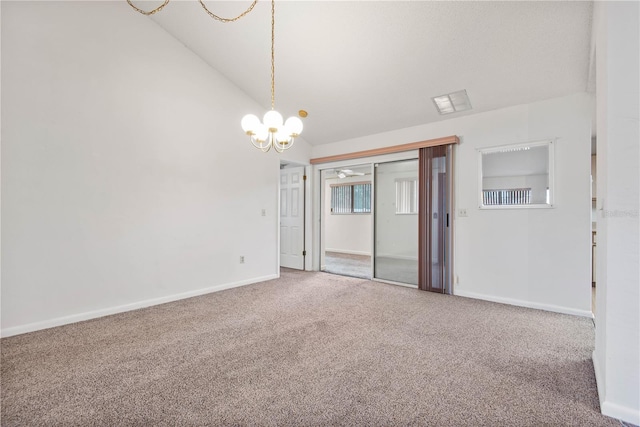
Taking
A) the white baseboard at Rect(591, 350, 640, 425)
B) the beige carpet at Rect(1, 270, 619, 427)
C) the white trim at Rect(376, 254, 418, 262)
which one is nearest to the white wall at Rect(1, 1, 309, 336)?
the beige carpet at Rect(1, 270, 619, 427)

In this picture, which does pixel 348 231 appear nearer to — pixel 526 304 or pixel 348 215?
pixel 348 215

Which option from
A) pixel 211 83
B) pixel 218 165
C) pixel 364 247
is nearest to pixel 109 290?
pixel 218 165

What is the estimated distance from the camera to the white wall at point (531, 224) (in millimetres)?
3121

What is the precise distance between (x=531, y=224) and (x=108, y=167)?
4798 mm

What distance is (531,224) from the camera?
3369 mm

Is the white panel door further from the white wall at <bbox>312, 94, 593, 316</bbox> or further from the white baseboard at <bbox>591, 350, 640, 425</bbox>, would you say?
the white baseboard at <bbox>591, 350, 640, 425</bbox>

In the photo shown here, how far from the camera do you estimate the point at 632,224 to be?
4.86 ft

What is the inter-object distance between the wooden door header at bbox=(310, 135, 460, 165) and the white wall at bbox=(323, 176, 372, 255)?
269 cm

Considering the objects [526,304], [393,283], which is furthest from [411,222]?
[526,304]

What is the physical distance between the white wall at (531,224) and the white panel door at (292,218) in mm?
2632

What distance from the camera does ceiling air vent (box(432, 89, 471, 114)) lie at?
3.51 meters

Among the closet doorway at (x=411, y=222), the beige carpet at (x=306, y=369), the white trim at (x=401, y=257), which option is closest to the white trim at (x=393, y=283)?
the closet doorway at (x=411, y=222)

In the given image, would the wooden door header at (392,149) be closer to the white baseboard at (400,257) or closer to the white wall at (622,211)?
the white baseboard at (400,257)

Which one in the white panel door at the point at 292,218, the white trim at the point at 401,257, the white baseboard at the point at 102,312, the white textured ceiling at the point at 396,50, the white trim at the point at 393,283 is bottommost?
the white trim at the point at 393,283
